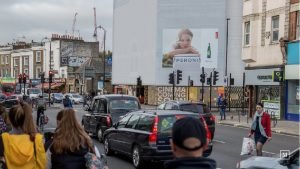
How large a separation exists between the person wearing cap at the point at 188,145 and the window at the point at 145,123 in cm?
946

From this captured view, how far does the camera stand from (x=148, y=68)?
217 feet

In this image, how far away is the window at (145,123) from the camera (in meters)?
12.7

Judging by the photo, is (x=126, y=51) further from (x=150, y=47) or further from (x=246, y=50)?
(x=246, y=50)

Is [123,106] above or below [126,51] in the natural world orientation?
below

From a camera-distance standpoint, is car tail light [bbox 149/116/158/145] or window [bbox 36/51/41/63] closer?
car tail light [bbox 149/116/158/145]

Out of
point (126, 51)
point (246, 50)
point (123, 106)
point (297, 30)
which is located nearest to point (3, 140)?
point (123, 106)

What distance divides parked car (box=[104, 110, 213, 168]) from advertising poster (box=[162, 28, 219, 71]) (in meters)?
50.4

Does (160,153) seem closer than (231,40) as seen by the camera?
Yes

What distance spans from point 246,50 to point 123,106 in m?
21.2

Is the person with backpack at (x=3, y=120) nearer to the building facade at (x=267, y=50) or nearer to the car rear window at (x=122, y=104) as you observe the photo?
the car rear window at (x=122, y=104)

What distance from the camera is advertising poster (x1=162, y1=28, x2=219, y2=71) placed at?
64125 millimetres

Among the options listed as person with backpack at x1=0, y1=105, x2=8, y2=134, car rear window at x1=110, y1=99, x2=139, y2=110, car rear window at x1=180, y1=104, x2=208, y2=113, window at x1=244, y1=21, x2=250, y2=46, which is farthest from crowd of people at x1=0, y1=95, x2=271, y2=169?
window at x1=244, y1=21, x2=250, y2=46

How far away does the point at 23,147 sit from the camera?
17.5ft

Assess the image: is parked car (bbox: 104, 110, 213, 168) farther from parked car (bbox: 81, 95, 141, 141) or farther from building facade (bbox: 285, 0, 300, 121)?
building facade (bbox: 285, 0, 300, 121)
